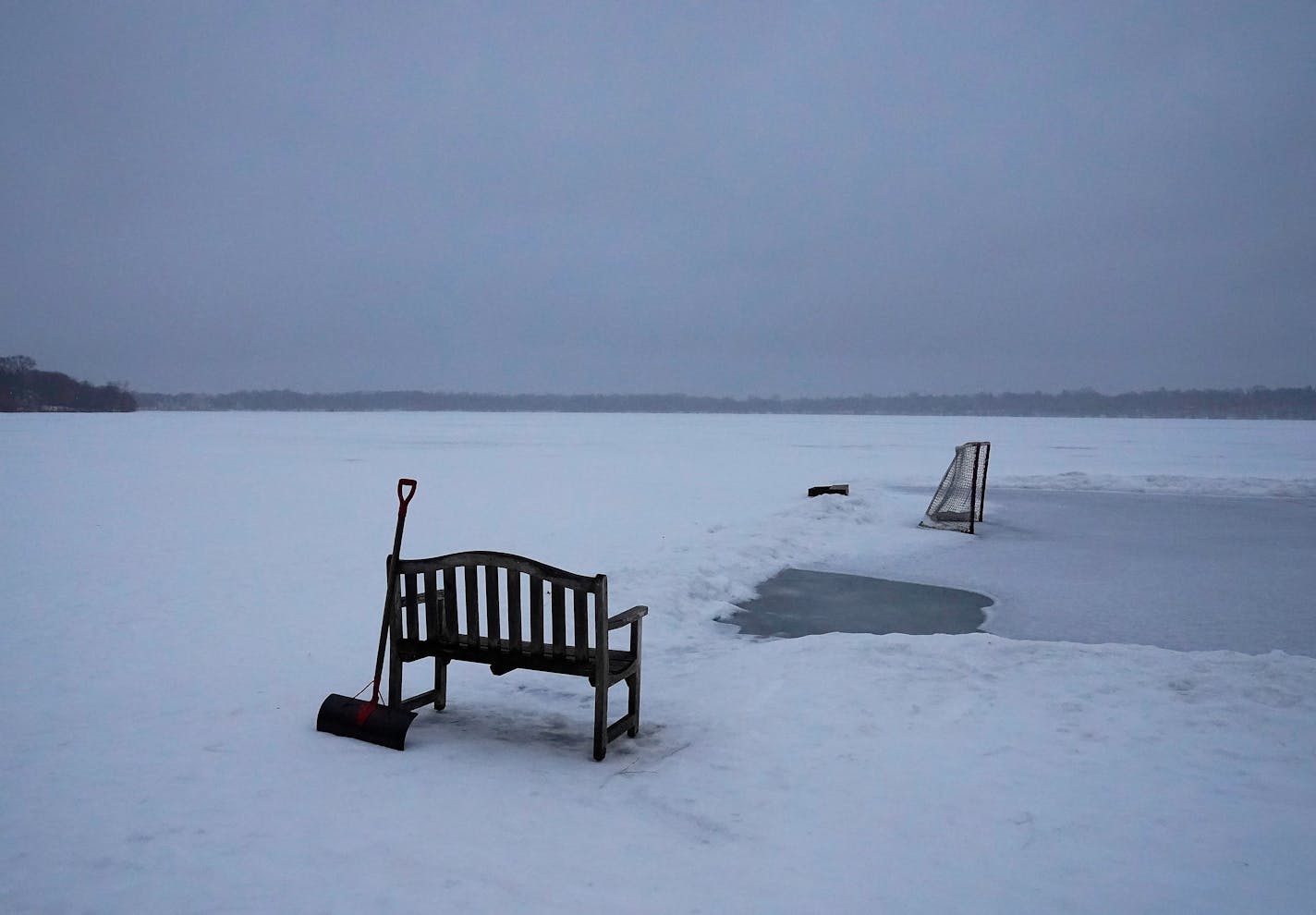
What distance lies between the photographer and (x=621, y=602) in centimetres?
875

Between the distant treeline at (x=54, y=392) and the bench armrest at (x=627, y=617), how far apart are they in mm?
160982

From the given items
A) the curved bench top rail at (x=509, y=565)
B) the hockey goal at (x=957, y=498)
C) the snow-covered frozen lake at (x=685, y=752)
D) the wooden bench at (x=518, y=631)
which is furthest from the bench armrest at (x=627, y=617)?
the hockey goal at (x=957, y=498)

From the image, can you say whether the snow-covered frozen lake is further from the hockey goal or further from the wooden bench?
the hockey goal

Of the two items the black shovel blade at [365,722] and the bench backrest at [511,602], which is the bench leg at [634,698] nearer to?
the bench backrest at [511,602]

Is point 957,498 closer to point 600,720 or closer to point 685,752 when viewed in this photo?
point 685,752

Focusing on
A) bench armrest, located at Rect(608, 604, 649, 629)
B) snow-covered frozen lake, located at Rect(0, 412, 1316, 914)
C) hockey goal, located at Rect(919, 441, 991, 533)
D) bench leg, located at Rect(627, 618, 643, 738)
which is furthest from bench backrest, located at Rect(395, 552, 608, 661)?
hockey goal, located at Rect(919, 441, 991, 533)

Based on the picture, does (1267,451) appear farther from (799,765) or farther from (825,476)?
(799,765)

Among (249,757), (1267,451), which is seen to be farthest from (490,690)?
(1267,451)

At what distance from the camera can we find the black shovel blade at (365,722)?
203 inches

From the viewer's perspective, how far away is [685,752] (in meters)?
5.15

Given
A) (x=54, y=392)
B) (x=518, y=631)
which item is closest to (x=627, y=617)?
(x=518, y=631)

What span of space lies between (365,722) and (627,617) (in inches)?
66.2

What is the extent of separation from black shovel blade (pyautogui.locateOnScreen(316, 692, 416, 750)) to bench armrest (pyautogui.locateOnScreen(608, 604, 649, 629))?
4.38 ft

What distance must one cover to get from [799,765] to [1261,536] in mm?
13363
